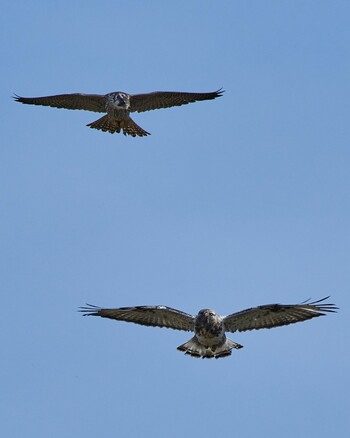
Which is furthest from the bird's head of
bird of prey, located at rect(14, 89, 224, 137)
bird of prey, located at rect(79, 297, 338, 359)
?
bird of prey, located at rect(14, 89, 224, 137)

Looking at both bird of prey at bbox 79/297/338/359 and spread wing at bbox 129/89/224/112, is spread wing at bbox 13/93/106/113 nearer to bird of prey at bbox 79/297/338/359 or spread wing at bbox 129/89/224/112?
spread wing at bbox 129/89/224/112

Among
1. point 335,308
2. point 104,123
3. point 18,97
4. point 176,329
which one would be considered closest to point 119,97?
point 104,123

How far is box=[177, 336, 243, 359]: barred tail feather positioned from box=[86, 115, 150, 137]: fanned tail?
6.65 m

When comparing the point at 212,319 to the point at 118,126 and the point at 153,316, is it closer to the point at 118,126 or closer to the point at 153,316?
the point at 153,316

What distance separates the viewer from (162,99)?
26203 mm

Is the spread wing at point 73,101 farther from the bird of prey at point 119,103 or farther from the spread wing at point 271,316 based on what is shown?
the spread wing at point 271,316

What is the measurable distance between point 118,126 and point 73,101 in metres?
1.65

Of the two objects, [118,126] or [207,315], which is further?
[118,126]

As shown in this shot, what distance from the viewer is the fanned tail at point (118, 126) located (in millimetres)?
25297

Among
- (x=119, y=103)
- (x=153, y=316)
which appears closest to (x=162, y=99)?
(x=119, y=103)

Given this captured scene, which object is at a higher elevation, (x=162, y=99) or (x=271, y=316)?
(x=162, y=99)

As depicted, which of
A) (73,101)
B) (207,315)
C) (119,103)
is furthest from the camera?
(73,101)

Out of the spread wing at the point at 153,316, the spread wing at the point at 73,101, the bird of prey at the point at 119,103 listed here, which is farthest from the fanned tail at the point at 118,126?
the spread wing at the point at 153,316

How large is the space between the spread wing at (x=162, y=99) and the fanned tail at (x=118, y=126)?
60 centimetres
